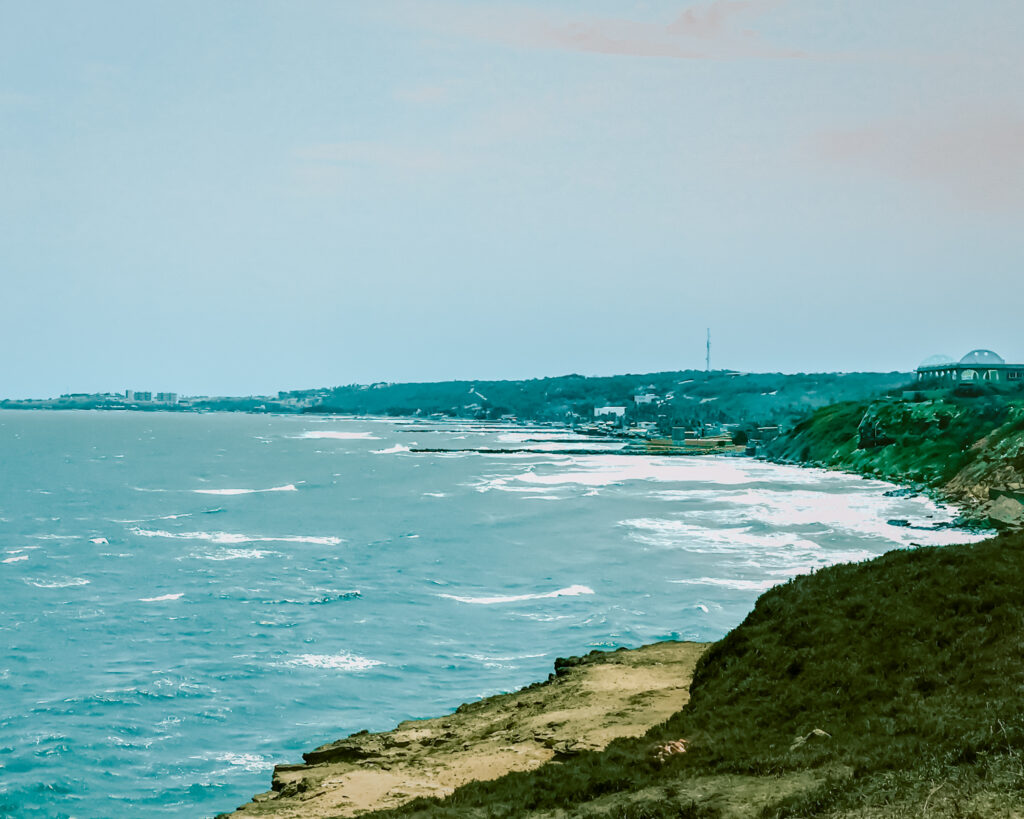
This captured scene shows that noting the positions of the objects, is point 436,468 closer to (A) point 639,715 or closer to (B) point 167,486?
(B) point 167,486

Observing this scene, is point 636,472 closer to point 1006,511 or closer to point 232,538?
point 1006,511

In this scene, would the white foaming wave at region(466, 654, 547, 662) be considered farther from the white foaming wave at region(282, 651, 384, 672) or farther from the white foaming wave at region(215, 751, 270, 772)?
the white foaming wave at region(215, 751, 270, 772)

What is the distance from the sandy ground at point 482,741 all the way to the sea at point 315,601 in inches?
147

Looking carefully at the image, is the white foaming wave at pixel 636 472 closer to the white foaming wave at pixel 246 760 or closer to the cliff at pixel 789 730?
the white foaming wave at pixel 246 760

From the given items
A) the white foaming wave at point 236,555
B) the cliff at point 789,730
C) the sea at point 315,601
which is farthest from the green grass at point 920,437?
the cliff at point 789,730

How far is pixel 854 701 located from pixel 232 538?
57.2 m

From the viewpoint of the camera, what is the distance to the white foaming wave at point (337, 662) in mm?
32906

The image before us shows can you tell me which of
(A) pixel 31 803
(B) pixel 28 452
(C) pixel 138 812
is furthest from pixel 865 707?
(B) pixel 28 452

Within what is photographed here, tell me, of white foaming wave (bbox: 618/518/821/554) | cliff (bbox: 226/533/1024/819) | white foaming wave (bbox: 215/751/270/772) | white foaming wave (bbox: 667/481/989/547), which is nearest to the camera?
cliff (bbox: 226/533/1024/819)

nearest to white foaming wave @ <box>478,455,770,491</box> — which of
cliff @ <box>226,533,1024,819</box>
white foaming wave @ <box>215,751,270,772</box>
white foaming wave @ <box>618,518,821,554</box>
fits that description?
white foaming wave @ <box>618,518,821,554</box>

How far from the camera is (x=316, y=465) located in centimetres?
15162

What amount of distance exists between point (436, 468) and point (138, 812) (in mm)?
118034

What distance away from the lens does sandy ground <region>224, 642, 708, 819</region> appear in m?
17.5

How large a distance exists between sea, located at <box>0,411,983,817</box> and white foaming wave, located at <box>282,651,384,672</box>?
100mm
